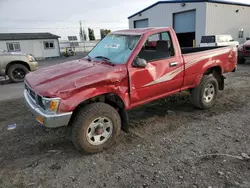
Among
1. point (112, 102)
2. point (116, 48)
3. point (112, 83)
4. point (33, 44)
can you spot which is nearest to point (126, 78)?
point (112, 83)

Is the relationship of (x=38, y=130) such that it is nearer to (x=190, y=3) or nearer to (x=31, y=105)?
(x=31, y=105)

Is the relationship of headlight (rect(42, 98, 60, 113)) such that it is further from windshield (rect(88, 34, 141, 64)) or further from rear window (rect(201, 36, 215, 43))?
rear window (rect(201, 36, 215, 43))

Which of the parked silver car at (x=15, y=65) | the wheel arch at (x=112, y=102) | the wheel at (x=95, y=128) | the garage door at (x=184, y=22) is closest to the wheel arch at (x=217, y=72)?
the wheel arch at (x=112, y=102)

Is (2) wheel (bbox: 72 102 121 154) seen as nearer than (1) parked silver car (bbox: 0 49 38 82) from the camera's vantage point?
Yes

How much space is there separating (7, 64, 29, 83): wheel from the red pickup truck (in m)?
6.82

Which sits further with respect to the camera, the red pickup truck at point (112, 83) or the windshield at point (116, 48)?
the windshield at point (116, 48)

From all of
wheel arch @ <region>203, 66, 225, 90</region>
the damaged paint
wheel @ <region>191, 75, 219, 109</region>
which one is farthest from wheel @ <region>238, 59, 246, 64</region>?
the damaged paint

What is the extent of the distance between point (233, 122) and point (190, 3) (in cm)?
1943

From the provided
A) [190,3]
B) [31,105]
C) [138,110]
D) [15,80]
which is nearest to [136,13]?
[190,3]

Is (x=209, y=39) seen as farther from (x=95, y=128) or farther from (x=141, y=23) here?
(x=95, y=128)

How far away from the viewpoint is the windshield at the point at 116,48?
3867 mm

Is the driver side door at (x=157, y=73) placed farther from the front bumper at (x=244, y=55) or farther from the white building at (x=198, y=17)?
the white building at (x=198, y=17)

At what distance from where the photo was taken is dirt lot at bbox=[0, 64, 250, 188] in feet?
9.20

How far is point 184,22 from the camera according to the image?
22.4 meters
